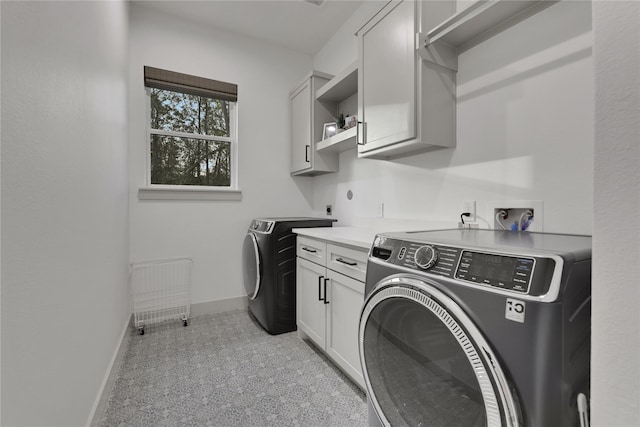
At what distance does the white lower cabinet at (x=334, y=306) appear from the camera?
1.51 m

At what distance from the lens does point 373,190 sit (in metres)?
2.37

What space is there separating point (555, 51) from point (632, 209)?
48.3 inches

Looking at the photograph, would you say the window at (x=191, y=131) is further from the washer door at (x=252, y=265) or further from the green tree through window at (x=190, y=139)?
the washer door at (x=252, y=265)

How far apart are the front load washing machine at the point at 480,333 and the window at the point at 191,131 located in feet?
7.56

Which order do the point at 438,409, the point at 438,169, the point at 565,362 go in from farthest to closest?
the point at 438,169 < the point at 438,409 < the point at 565,362

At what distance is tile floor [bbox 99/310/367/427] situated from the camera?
141 centimetres

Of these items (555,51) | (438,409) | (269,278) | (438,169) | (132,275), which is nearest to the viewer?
(438,409)

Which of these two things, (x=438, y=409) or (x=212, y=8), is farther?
(x=212, y=8)

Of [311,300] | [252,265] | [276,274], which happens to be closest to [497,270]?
[311,300]

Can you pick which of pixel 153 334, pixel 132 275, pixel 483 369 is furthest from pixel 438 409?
pixel 132 275

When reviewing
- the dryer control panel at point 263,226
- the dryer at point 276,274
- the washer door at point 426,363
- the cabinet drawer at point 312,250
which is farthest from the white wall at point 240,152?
the washer door at point 426,363

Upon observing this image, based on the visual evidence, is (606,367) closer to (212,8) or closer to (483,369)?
Result: (483,369)

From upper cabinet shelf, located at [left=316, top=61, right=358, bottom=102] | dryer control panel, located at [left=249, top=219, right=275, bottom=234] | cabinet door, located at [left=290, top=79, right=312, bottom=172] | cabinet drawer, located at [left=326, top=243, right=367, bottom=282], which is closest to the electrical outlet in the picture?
cabinet drawer, located at [left=326, top=243, right=367, bottom=282]

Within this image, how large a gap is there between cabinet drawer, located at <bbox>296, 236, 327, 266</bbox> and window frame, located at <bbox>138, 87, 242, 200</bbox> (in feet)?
3.51
